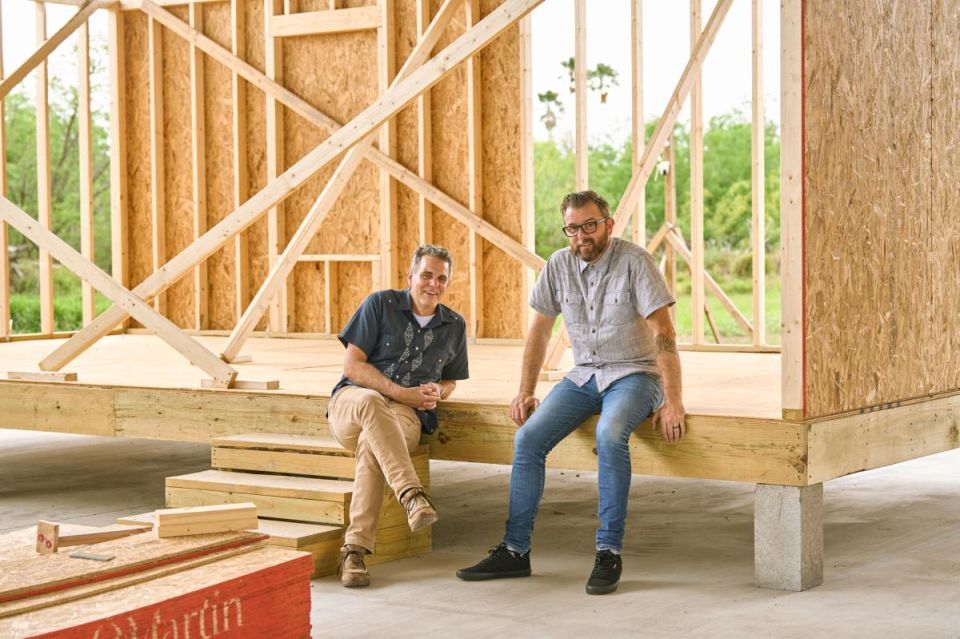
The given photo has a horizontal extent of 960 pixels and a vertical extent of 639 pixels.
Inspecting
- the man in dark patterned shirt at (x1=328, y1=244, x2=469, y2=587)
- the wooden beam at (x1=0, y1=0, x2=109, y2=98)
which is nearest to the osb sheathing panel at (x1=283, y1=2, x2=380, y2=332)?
the wooden beam at (x1=0, y1=0, x2=109, y2=98)

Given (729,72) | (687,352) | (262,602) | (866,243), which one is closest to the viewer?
(262,602)

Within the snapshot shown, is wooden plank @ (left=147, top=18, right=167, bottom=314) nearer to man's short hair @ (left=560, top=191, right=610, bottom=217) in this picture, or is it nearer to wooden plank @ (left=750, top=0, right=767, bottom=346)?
wooden plank @ (left=750, top=0, right=767, bottom=346)

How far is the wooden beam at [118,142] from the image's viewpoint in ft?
40.4

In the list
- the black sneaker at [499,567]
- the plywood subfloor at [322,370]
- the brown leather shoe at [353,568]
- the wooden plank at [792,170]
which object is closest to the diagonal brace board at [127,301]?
the plywood subfloor at [322,370]

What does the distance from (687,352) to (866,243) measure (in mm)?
4323

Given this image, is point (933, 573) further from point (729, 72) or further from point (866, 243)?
point (729, 72)

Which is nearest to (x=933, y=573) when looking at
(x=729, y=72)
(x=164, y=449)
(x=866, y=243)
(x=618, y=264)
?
(x=866, y=243)

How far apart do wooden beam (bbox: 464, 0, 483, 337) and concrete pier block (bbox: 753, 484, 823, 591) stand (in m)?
5.56

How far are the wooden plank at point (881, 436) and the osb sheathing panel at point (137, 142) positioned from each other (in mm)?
7944

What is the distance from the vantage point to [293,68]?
11.5 meters

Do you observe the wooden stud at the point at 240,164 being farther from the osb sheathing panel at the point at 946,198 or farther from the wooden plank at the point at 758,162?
the osb sheathing panel at the point at 946,198

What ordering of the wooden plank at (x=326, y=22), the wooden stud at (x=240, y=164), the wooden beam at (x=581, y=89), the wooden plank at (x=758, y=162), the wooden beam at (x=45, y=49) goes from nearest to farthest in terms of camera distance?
the wooden beam at (x=45, y=49)
the wooden plank at (x=758, y=162)
the wooden beam at (x=581, y=89)
the wooden plank at (x=326, y=22)
the wooden stud at (x=240, y=164)

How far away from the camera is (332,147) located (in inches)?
266

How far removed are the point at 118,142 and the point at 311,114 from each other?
7.35 feet
